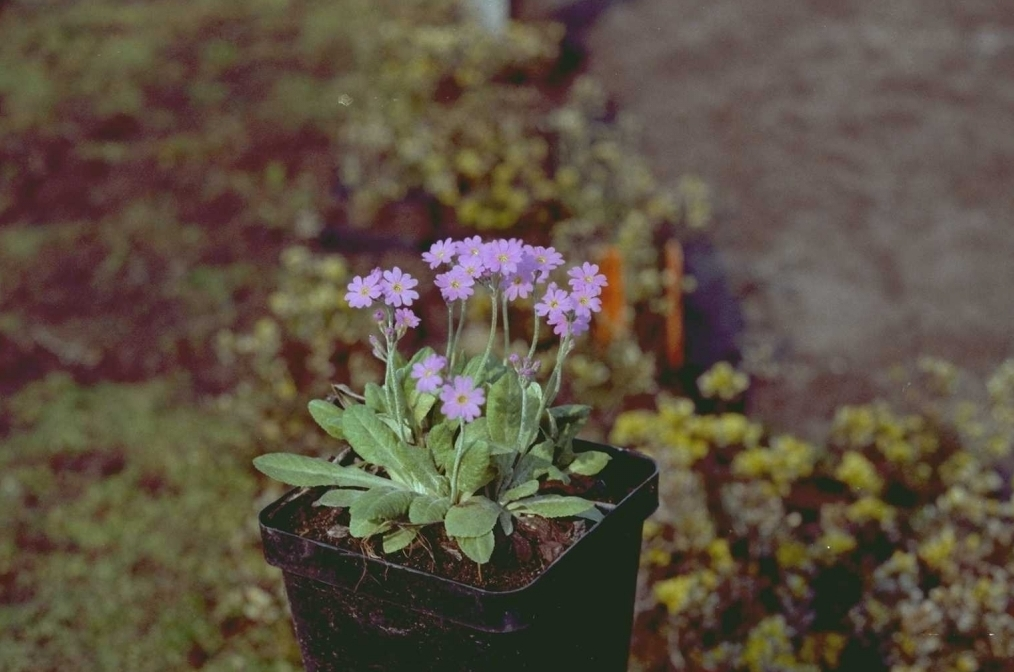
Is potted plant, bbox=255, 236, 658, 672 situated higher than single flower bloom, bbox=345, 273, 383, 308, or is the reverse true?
single flower bloom, bbox=345, 273, 383, 308

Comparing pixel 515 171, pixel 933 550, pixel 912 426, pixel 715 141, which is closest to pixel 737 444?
pixel 912 426

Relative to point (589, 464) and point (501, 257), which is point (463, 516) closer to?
point (589, 464)

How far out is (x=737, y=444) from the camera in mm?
3396

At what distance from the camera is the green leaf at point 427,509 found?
1601 mm

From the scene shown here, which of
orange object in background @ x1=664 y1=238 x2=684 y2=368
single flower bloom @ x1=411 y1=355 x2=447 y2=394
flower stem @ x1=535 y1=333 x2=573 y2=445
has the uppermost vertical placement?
single flower bloom @ x1=411 y1=355 x2=447 y2=394

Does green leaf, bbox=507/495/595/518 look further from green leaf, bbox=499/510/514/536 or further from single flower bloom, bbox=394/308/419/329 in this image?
single flower bloom, bbox=394/308/419/329

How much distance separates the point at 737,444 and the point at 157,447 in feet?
7.01

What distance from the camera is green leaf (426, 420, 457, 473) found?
1697 mm

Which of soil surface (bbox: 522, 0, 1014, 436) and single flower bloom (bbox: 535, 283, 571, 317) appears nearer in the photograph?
single flower bloom (bbox: 535, 283, 571, 317)

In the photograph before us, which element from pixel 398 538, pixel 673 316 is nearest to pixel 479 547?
pixel 398 538

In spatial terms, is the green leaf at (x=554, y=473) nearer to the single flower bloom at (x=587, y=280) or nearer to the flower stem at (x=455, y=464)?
the flower stem at (x=455, y=464)

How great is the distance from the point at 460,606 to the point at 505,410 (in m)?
0.34

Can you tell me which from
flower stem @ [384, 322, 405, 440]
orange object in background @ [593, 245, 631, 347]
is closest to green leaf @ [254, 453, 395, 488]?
flower stem @ [384, 322, 405, 440]

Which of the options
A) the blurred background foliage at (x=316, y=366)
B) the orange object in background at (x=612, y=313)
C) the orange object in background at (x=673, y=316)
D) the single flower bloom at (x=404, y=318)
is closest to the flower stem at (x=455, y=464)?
the single flower bloom at (x=404, y=318)
